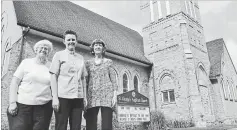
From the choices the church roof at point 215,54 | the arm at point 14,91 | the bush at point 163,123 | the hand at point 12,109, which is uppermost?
the church roof at point 215,54

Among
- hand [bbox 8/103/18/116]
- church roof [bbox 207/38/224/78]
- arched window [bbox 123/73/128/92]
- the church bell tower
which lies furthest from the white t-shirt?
church roof [bbox 207/38/224/78]

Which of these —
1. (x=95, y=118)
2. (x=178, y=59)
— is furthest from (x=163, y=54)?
(x=95, y=118)

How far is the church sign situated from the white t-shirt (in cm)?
422

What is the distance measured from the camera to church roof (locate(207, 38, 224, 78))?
18.9m

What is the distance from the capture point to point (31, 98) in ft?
10.4

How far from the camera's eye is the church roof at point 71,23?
12.0 m

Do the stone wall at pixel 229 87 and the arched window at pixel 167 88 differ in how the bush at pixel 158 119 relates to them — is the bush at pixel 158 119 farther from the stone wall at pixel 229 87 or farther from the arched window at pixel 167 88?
the stone wall at pixel 229 87

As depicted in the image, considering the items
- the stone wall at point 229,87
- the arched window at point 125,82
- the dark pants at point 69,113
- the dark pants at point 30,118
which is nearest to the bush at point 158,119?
the arched window at point 125,82

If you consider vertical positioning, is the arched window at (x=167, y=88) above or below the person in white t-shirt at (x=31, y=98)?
above

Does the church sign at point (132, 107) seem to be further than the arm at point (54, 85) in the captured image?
Yes

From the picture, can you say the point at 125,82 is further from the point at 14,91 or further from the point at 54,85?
the point at 14,91

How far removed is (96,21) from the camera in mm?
18875

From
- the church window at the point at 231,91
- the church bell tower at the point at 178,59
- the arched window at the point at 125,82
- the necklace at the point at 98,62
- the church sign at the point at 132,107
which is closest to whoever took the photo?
the necklace at the point at 98,62

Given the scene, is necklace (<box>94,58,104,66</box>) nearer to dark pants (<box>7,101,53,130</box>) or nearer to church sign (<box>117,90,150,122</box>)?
dark pants (<box>7,101,53,130</box>)
